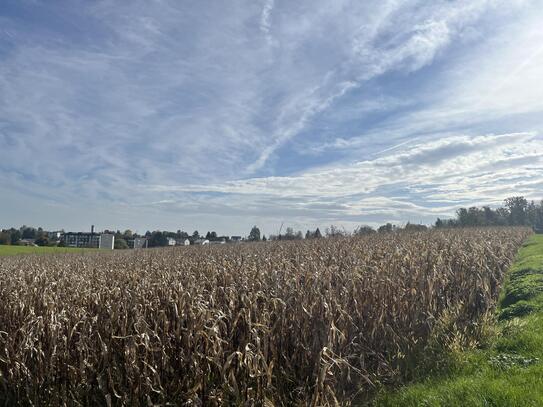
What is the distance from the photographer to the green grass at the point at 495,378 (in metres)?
5.11

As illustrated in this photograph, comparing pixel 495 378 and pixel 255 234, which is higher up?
pixel 255 234

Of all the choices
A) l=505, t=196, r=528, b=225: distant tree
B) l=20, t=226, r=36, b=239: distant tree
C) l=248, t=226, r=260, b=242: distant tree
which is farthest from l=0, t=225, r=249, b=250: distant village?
l=505, t=196, r=528, b=225: distant tree

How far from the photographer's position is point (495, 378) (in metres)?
5.81

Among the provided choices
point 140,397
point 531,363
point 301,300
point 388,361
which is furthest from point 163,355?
point 531,363

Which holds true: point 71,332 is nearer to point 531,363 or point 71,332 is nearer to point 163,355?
point 163,355

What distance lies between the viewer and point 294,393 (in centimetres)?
551

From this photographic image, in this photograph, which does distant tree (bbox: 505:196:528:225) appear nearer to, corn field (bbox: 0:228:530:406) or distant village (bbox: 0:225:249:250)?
distant village (bbox: 0:225:249:250)

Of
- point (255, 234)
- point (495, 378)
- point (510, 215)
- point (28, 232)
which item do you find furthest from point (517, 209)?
point (28, 232)

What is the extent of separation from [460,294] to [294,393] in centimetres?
513

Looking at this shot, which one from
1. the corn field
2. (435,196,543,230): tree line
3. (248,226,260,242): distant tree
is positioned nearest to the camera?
the corn field

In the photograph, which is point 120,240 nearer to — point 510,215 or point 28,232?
point 28,232

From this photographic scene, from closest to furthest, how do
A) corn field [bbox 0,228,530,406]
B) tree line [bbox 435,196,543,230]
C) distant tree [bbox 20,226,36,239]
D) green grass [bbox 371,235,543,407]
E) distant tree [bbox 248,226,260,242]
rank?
corn field [bbox 0,228,530,406] → green grass [bbox 371,235,543,407] → distant tree [bbox 248,226,260,242] → tree line [bbox 435,196,543,230] → distant tree [bbox 20,226,36,239]

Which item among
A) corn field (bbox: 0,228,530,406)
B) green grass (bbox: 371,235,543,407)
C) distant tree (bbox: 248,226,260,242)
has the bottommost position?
green grass (bbox: 371,235,543,407)

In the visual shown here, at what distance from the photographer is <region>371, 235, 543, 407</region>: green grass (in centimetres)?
511
